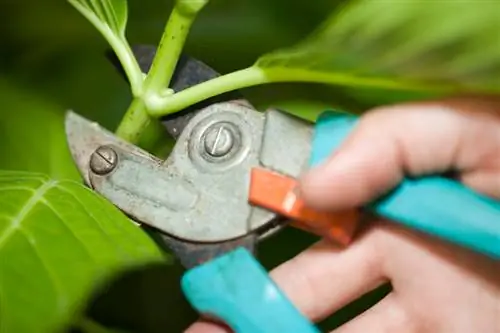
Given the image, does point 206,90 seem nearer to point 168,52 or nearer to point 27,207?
point 168,52

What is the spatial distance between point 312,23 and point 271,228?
296 mm

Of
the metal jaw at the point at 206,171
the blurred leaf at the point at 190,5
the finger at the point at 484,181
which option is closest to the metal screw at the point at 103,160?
the metal jaw at the point at 206,171

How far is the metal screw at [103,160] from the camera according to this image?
73cm

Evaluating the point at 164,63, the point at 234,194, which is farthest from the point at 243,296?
the point at 164,63

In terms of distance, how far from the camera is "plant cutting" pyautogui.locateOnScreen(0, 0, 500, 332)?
0.61 meters

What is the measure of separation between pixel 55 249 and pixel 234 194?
5.6 inches

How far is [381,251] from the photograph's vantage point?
766 millimetres

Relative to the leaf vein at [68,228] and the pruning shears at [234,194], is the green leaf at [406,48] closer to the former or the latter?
the pruning shears at [234,194]

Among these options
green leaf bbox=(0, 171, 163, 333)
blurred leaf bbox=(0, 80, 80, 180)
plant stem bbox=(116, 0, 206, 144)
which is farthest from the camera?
blurred leaf bbox=(0, 80, 80, 180)

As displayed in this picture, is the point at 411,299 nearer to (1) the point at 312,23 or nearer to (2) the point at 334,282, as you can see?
(2) the point at 334,282

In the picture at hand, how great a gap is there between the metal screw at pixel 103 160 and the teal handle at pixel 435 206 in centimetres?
15

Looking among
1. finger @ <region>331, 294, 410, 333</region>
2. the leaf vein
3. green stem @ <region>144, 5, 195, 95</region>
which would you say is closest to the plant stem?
green stem @ <region>144, 5, 195, 95</region>

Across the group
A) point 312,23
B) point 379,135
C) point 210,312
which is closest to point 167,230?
point 210,312

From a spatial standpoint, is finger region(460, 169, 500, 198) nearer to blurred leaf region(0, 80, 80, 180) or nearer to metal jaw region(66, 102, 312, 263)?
metal jaw region(66, 102, 312, 263)
